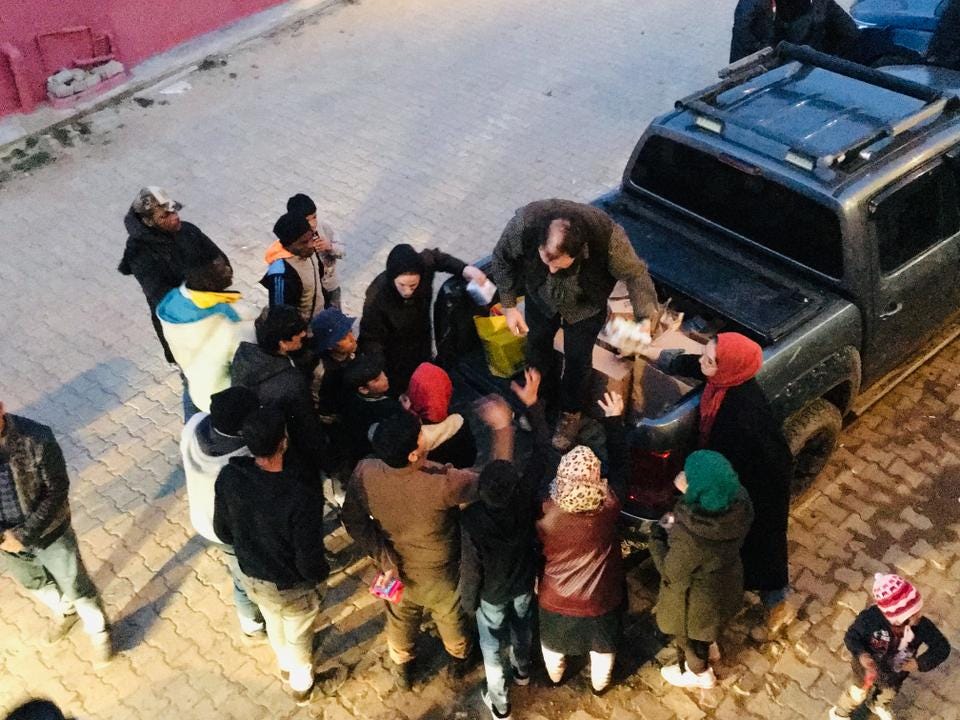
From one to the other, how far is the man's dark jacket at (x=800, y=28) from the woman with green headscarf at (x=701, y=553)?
16.9 feet

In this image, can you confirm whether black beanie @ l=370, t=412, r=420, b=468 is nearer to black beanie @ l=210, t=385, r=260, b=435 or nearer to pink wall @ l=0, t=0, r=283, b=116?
black beanie @ l=210, t=385, r=260, b=435

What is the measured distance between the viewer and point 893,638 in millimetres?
3840

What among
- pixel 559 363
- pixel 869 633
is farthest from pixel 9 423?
pixel 869 633

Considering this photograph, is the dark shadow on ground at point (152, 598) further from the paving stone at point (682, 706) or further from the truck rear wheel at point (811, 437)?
the truck rear wheel at point (811, 437)

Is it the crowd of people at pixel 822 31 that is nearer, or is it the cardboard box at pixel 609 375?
the cardboard box at pixel 609 375

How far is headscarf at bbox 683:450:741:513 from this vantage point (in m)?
3.67

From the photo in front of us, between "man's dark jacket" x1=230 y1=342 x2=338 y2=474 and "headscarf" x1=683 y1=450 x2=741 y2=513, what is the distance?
1.91 metres

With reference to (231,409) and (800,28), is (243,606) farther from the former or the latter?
(800,28)

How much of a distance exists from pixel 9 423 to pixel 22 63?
7.59 m

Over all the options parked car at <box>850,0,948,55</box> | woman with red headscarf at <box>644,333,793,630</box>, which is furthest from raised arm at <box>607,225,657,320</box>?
parked car at <box>850,0,948,55</box>

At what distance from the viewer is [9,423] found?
165 inches

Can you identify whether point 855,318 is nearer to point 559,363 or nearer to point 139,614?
point 559,363

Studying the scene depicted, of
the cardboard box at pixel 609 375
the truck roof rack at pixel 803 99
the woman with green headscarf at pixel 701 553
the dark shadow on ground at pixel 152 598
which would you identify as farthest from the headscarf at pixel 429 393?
the truck roof rack at pixel 803 99

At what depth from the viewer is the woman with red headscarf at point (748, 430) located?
4.08 m
